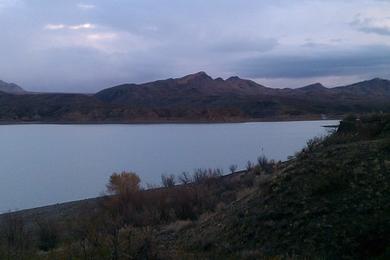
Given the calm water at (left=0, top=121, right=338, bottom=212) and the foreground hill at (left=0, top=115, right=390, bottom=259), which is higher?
the foreground hill at (left=0, top=115, right=390, bottom=259)

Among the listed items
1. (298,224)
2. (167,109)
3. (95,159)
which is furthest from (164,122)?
(298,224)

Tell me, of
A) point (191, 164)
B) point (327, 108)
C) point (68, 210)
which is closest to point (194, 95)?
point (327, 108)

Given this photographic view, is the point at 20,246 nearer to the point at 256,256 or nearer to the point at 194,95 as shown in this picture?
the point at 256,256

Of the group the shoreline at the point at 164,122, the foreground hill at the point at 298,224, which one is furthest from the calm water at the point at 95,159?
the shoreline at the point at 164,122

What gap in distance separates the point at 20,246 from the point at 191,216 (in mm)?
9002

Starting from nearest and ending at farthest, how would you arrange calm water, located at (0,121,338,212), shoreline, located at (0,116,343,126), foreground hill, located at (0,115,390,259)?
foreground hill, located at (0,115,390,259)
calm water, located at (0,121,338,212)
shoreline, located at (0,116,343,126)

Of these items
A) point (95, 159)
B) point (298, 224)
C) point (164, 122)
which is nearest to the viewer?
point (298, 224)

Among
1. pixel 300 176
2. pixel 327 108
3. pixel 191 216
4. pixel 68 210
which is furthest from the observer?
pixel 327 108

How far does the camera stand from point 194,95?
541 ft

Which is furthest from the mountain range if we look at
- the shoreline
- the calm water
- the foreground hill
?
the foreground hill

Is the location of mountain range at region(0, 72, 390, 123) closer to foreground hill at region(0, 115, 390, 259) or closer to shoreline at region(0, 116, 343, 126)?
shoreline at region(0, 116, 343, 126)

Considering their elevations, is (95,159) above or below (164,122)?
below

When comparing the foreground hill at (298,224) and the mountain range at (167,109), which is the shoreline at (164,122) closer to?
the mountain range at (167,109)

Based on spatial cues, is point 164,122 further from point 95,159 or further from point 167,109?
point 95,159
